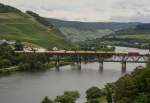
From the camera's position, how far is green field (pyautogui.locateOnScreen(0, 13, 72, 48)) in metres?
140

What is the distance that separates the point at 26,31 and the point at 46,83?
83.6 metres

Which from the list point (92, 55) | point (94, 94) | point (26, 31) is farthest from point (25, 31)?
point (94, 94)

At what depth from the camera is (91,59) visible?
388 feet

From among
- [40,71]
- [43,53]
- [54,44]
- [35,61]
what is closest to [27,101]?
[40,71]

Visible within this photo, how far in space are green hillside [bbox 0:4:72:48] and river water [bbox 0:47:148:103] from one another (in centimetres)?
4891

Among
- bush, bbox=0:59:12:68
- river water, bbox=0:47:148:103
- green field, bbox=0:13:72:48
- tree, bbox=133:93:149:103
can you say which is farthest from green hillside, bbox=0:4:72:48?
tree, bbox=133:93:149:103

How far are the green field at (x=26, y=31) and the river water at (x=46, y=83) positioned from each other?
48420mm

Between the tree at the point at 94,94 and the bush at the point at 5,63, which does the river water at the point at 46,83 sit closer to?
the tree at the point at 94,94

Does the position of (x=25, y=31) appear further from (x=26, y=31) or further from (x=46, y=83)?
(x=46, y=83)

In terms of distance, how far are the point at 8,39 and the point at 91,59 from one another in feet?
84.2

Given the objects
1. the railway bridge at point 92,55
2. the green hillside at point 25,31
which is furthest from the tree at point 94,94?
the green hillside at point 25,31

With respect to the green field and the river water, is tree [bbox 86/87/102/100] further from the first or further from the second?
the green field

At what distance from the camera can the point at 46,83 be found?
232ft

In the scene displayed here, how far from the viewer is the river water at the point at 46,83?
57959 mm
